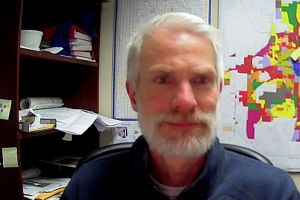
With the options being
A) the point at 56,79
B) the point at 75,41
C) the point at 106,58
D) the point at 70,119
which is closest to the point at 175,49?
the point at 70,119

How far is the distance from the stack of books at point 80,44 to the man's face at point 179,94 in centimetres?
107

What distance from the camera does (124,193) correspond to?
102 centimetres

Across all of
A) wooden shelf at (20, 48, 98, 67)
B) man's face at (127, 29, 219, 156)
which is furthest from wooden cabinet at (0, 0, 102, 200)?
man's face at (127, 29, 219, 156)

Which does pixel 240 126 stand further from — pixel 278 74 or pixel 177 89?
pixel 177 89

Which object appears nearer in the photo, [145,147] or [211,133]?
[211,133]

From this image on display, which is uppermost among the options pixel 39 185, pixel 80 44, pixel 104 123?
pixel 80 44

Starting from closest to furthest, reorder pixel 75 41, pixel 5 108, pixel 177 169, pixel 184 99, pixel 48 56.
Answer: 1. pixel 184 99
2. pixel 177 169
3. pixel 5 108
4. pixel 48 56
5. pixel 75 41

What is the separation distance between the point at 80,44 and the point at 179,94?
126cm

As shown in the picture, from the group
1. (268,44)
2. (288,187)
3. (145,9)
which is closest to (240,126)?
(268,44)

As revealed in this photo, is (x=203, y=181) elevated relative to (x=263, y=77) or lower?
lower

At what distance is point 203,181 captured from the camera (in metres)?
0.95

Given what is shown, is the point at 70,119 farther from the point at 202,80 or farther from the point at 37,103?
the point at 202,80

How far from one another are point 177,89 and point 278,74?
4.21 feet

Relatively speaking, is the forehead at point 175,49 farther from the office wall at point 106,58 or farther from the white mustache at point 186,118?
the office wall at point 106,58
